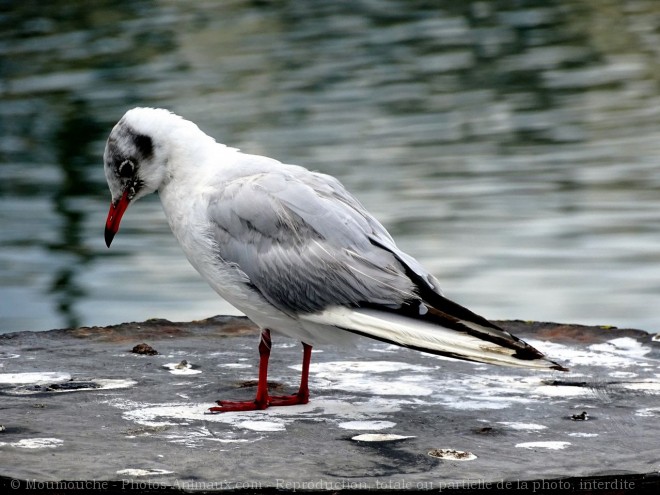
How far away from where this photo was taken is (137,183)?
4.71m

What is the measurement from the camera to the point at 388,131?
444 inches

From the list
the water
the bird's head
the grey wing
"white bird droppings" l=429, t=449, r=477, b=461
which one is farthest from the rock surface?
the water

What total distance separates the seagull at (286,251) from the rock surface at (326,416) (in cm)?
26

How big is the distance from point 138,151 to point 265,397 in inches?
38.1

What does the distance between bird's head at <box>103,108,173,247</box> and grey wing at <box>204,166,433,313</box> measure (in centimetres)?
31

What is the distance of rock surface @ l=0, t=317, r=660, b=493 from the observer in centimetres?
359

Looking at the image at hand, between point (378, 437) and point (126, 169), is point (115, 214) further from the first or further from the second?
point (378, 437)

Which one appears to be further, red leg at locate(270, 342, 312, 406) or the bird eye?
the bird eye

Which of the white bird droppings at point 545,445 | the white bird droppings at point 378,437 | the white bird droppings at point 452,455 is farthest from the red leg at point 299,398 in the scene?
the white bird droppings at point 545,445

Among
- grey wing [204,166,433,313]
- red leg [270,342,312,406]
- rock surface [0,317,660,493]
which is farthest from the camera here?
red leg [270,342,312,406]

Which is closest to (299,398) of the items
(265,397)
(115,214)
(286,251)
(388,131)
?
(265,397)

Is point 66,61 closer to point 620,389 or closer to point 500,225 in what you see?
point 500,225

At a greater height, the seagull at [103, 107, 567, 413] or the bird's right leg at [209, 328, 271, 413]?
the seagull at [103, 107, 567, 413]

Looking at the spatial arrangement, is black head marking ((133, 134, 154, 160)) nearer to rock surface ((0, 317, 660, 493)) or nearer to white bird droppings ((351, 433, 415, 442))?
rock surface ((0, 317, 660, 493))
